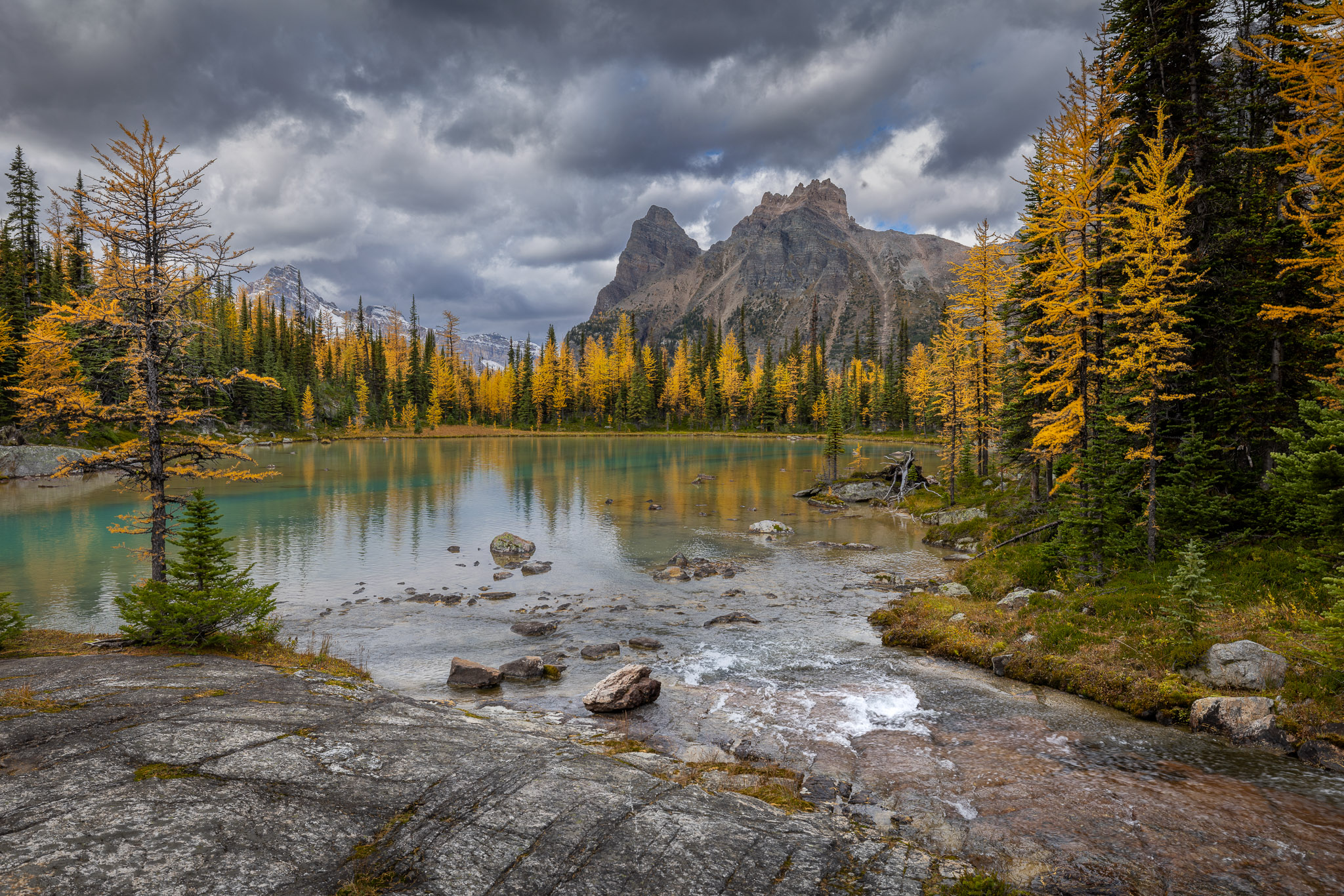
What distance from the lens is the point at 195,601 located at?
1437cm

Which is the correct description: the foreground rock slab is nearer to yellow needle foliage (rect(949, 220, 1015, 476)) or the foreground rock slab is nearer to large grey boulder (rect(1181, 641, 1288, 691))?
large grey boulder (rect(1181, 641, 1288, 691))

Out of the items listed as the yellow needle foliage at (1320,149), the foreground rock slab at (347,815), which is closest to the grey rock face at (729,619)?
the foreground rock slab at (347,815)

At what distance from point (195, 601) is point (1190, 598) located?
90.9ft

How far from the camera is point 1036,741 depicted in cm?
1227

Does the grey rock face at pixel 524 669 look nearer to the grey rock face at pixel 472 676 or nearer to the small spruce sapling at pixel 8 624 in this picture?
the grey rock face at pixel 472 676

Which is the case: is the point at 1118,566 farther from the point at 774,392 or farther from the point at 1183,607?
the point at 774,392

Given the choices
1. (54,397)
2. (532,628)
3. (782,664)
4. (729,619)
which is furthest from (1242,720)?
(54,397)

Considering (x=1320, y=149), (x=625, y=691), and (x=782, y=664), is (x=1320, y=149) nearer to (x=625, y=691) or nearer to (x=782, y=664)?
(x=782, y=664)

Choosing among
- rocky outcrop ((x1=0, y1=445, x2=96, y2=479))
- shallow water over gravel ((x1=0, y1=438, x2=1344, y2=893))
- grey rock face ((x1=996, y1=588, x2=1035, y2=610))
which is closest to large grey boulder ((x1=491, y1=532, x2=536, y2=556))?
shallow water over gravel ((x1=0, y1=438, x2=1344, y2=893))

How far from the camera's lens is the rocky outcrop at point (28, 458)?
56781 millimetres

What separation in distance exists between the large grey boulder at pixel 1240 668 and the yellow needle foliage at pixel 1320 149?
8512 millimetres

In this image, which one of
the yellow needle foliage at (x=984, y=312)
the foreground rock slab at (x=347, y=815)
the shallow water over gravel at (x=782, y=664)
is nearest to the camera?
the foreground rock slab at (x=347, y=815)

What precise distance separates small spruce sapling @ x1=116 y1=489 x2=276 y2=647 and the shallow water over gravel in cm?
443

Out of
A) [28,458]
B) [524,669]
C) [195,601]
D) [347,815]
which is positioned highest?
[28,458]
